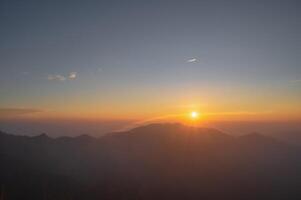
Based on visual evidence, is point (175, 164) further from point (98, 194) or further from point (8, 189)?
point (8, 189)

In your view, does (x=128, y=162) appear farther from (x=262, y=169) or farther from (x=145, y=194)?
(x=262, y=169)

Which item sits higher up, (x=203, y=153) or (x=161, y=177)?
(x=203, y=153)

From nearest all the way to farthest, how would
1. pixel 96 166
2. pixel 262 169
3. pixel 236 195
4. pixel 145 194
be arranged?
pixel 145 194, pixel 236 195, pixel 96 166, pixel 262 169

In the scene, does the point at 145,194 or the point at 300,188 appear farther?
the point at 300,188

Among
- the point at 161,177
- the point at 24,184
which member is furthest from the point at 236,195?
the point at 24,184

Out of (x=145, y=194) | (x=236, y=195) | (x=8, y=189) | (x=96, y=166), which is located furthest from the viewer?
(x=96, y=166)

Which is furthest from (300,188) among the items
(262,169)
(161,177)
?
(161,177)
